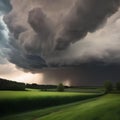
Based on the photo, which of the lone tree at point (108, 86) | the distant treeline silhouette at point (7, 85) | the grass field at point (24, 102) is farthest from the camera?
the lone tree at point (108, 86)

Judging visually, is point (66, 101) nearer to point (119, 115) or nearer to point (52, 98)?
point (52, 98)

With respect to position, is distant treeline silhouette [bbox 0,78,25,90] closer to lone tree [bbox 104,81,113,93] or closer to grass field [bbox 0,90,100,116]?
grass field [bbox 0,90,100,116]

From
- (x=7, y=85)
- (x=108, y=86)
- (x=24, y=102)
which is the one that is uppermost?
(x=108, y=86)

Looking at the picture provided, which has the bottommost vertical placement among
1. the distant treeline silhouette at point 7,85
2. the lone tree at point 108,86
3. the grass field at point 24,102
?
the grass field at point 24,102

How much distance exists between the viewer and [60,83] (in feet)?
443

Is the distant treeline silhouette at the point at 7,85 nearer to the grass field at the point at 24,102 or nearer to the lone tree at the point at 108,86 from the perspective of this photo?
the grass field at the point at 24,102

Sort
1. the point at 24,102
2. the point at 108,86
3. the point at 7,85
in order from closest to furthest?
1. the point at 24,102
2. the point at 7,85
3. the point at 108,86

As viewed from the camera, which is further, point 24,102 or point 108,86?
point 108,86

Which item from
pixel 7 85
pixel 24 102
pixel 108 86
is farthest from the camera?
pixel 108 86

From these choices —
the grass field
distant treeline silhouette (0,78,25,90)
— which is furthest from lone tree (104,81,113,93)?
the grass field

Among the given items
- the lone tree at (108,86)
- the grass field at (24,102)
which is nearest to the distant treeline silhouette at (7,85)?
the grass field at (24,102)

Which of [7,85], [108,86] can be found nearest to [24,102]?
[7,85]

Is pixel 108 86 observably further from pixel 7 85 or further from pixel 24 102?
pixel 24 102

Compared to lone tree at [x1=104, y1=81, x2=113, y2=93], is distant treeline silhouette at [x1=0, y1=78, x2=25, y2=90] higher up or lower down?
lower down
